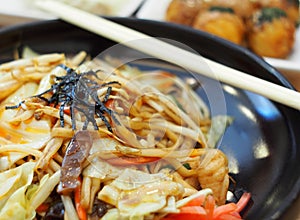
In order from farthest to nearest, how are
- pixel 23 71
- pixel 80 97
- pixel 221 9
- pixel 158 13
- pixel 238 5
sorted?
1. pixel 158 13
2. pixel 238 5
3. pixel 221 9
4. pixel 23 71
5. pixel 80 97

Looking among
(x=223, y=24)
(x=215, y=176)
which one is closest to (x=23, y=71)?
(x=215, y=176)

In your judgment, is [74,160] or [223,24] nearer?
[74,160]

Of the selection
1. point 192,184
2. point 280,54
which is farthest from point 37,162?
point 280,54

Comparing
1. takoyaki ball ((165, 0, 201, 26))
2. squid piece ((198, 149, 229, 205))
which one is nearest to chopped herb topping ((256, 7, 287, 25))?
takoyaki ball ((165, 0, 201, 26))

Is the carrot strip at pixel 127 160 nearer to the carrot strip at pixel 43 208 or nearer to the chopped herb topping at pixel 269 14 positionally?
the carrot strip at pixel 43 208

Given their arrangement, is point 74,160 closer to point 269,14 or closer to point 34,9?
point 269,14

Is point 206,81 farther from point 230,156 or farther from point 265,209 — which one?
point 265,209
